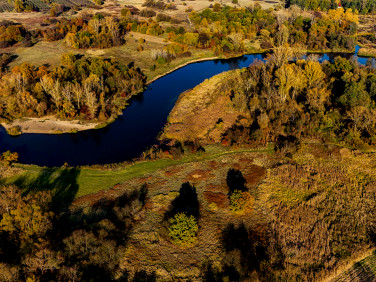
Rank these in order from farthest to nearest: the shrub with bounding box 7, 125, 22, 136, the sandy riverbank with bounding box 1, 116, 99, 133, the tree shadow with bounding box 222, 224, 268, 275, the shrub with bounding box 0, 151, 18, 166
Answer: the sandy riverbank with bounding box 1, 116, 99, 133 < the shrub with bounding box 7, 125, 22, 136 < the shrub with bounding box 0, 151, 18, 166 < the tree shadow with bounding box 222, 224, 268, 275

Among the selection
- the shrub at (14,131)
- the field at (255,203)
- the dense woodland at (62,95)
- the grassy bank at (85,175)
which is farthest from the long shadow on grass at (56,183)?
the dense woodland at (62,95)

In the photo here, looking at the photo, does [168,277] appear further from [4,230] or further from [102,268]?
[4,230]

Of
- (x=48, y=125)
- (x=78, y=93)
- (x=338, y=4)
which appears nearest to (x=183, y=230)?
(x=48, y=125)

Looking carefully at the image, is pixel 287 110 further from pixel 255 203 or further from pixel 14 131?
pixel 14 131

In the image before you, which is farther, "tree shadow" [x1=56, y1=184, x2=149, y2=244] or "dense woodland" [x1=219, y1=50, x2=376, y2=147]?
"dense woodland" [x1=219, y1=50, x2=376, y2=147]

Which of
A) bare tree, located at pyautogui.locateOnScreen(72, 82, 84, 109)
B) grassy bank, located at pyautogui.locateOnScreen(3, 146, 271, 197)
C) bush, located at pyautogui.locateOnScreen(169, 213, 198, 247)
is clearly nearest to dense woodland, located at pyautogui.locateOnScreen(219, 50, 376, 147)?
grassy bank, located at pyautogui.locateOnScreen(3, 146, 271, 197)

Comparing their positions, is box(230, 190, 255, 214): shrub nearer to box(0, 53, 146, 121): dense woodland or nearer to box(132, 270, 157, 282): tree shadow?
box(132, 270, 157, 282): tree shadow

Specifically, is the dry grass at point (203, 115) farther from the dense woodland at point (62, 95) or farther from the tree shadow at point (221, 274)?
the tree shadow at point (221, 274)
